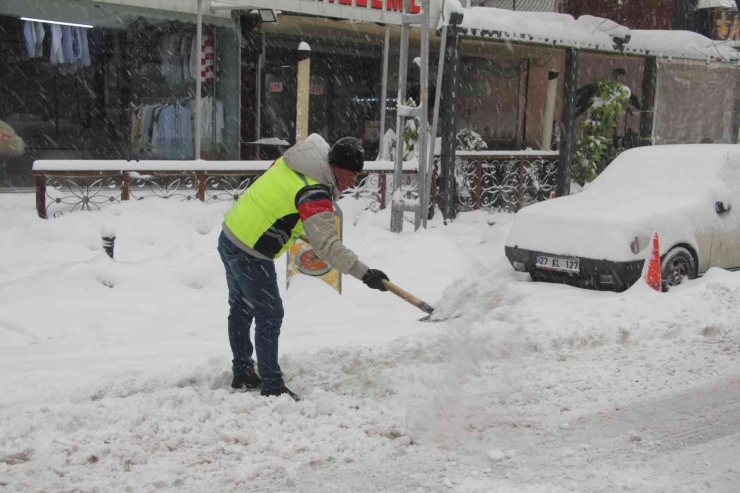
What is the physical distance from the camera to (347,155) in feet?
16.0

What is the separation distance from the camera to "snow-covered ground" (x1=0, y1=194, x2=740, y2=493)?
412 centimetres

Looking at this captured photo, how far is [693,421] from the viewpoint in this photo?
4965mm

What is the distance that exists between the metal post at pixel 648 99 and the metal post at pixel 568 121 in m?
2.80

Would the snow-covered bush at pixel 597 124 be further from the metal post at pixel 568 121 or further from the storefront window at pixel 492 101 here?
the storefront window at pixel 492 101

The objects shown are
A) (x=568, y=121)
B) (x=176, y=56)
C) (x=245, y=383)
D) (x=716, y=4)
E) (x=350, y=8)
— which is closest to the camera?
(x=245, y=383)

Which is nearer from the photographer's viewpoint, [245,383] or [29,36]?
[245,383]

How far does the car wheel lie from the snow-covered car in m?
Answer: 0.01

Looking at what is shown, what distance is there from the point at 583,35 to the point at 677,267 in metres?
7.43

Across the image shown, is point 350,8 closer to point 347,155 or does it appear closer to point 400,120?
point 400,120

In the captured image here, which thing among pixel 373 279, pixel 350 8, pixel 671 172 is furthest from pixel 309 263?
pixel 350 8

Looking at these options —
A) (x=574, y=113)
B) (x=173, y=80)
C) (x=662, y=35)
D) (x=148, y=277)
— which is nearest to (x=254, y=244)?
(x=148, y=277)

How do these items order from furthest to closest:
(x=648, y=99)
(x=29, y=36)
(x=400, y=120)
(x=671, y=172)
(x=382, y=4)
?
(x=648, y=99), (x=382, y=4), (x=29, y=36), (x=400, y=120), (x=671, y=172)

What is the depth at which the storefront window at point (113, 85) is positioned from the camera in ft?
43.0

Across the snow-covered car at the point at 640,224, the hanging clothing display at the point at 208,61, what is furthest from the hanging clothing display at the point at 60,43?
the snow-covered car at the point at 640,224
